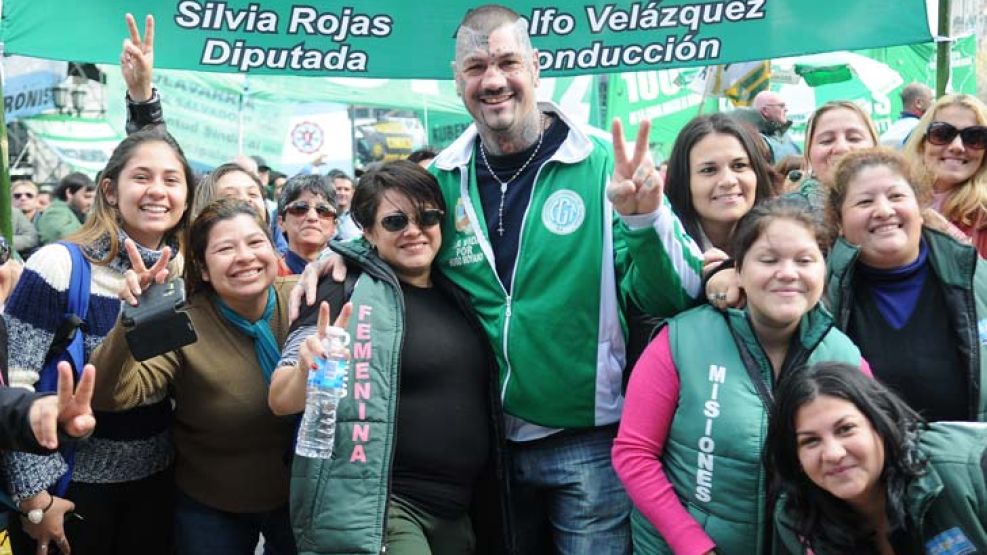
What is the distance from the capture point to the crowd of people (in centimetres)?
302

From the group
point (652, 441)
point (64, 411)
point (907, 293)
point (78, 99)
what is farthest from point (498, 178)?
point (78, 99)

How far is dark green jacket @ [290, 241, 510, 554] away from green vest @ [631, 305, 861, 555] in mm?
891

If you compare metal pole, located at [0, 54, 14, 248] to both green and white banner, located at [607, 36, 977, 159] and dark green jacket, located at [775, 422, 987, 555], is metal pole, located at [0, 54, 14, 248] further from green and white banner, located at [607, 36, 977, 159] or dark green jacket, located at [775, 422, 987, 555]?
green and white banner, located at [607, 36, 977, 159]

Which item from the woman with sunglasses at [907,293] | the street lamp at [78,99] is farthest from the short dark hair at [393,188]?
the street lamp at [78,99]

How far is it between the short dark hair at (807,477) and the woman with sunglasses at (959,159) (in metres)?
1.54

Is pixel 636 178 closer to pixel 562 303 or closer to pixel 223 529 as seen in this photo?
pixel 562 303

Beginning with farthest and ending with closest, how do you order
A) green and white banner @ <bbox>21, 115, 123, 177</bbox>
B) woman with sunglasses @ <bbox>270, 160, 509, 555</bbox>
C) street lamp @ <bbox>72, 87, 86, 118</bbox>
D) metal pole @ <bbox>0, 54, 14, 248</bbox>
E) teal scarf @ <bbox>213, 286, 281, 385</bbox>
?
street lamp @ <bbox>72, 87, 86, 118</bbox>
green and white banner @ <bbox>21, 115, 123, 177</bbox>
metal pole @ <bbox>0, 54, 14, 248</bbox>
teal scarf @ <bbox>213, 286, 281, 385</bbox>
woman with sunglasses @ <bbox>270, 160, 509, 555</bbox>

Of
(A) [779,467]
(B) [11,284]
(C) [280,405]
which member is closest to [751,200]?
(A) [779,467]

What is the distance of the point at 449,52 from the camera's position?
16.6 feet

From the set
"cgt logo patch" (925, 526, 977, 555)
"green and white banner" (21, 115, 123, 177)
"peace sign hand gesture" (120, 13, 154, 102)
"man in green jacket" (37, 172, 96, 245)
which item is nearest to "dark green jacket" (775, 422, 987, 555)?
"cgt logo patch" (925, 526, 977, 555)

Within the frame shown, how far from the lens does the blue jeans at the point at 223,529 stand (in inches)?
147

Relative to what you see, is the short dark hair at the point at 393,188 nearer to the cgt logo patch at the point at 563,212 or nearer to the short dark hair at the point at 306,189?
the cgt logo patch at the point at 563,212

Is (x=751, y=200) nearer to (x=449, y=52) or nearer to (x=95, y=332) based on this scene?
(x=449, y=52)

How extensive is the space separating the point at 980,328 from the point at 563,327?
1.35 meters
